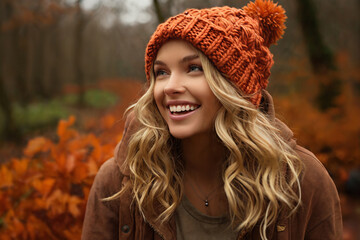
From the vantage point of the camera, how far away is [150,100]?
7.11 ft

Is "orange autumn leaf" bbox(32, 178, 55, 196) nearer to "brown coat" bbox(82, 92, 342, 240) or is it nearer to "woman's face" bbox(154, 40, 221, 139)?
"brown coat" bbox(82, 92, 342, 240)

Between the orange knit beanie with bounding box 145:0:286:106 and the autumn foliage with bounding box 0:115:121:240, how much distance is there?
1204 mm

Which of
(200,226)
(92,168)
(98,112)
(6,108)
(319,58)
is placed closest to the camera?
(200,226)

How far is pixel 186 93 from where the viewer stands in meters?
1.92

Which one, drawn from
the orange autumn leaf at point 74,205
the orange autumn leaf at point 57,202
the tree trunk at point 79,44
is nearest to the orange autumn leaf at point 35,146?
the orange autumn leaf at point 57,202

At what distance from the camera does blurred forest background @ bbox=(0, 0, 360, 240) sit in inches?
102

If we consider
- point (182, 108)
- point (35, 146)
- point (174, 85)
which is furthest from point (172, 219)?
point (35, 146)

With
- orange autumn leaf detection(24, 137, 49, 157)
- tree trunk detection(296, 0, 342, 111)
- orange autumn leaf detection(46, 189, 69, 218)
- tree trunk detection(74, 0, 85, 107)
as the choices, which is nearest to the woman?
orange autumn leaf detection(46, 189, 69, 218)

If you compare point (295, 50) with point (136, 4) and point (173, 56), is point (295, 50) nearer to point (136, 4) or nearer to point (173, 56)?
point (136, 4)

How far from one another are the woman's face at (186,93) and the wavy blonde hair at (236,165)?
6 centimetres

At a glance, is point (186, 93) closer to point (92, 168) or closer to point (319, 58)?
point (92, 168)

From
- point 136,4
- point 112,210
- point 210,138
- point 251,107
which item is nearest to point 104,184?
point 112,210

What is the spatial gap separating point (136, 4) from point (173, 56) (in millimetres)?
3529

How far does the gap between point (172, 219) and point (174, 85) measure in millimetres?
891
